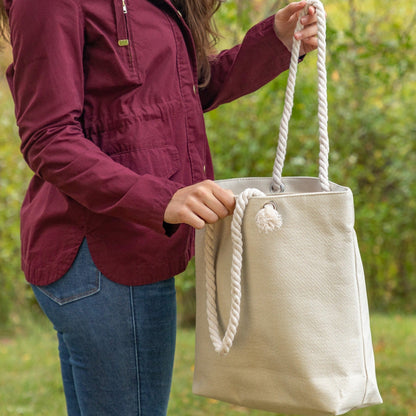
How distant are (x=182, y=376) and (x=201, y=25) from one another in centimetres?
270

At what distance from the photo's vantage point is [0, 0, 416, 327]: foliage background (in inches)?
192

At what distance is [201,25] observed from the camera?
1.72 metres

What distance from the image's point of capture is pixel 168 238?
58.4 inches

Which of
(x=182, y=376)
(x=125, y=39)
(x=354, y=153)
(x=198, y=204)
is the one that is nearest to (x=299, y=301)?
(x=198, y=204)

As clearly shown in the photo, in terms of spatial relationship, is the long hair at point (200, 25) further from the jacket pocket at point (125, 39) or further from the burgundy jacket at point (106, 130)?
the jacket pocket at point (125, 39)

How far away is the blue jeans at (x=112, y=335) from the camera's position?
1.44m

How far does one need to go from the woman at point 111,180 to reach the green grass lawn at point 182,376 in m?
2.12

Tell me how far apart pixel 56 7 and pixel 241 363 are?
84 cm

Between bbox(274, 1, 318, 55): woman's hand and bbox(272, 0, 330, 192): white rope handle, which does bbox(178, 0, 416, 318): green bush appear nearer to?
bbox(274, 1, 318, 55): woman's hand

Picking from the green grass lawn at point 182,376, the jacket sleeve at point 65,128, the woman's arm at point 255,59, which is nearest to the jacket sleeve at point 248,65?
the woman's arm at point 255,59

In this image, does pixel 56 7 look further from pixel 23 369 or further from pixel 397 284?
pixel 397 284

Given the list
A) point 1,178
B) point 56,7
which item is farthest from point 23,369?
point 56,7

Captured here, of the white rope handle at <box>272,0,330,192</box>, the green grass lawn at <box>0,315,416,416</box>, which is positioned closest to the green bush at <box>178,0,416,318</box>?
the green grass lawn at <box>0,315,416,416</box>

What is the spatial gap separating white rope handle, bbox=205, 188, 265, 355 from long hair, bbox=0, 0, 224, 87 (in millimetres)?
576
